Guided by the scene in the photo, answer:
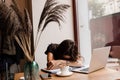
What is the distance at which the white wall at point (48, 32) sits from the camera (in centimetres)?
349

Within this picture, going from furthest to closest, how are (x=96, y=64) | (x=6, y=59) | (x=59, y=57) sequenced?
(x=6, y=59) < (x=59, y=57) < (x=96, y=64)

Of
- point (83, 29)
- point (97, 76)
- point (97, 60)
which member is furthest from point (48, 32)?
point (97, 76)

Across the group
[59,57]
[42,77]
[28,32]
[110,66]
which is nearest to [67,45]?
[59,57]

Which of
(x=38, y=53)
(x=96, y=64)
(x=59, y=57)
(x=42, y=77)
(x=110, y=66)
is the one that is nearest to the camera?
(x=42, y=77)

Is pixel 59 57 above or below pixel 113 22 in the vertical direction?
below

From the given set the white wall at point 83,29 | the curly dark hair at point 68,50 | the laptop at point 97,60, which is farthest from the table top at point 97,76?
the white wall at point 83,29

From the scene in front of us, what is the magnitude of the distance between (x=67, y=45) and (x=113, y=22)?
1.16 meters

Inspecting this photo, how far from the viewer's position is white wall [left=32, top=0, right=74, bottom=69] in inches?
137

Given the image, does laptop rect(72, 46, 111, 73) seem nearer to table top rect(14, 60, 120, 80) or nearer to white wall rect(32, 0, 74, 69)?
table top rect(14, 60, 120, 80)

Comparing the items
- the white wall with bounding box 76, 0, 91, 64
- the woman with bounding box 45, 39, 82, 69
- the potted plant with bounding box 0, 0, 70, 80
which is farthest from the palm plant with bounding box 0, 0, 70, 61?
the white wall with bounding box 76, 0, 91, 64

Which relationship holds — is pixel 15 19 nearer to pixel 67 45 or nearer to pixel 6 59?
pixel 67 45

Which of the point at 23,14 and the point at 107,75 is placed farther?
Result: the point at 107,75

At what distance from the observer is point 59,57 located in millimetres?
2572

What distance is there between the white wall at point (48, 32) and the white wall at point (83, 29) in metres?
0.21
